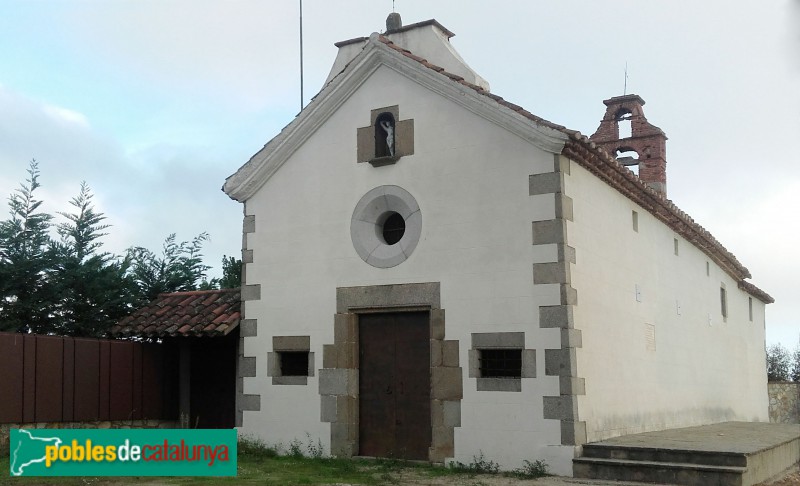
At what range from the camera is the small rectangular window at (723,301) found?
66.5ft

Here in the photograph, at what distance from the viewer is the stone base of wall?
1140cm

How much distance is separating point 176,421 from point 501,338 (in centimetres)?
595

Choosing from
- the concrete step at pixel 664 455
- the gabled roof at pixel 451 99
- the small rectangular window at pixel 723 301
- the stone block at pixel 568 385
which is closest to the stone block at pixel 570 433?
the concrete step at pixel 664 455

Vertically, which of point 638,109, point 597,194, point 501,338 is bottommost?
point 501,338

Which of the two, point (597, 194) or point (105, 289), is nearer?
point (597, 194)

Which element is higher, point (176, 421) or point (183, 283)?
point (183, 283)

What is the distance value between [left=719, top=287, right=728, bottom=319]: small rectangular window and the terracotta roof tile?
0.59 metres

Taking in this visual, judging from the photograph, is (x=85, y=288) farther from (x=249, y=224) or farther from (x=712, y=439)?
(x=712, y=439)

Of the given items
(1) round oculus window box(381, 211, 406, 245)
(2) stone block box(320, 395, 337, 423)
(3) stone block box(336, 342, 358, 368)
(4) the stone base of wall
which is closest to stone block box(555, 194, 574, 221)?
(1) round oculus window box(381, 211, 406, 245)

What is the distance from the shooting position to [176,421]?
566 inches

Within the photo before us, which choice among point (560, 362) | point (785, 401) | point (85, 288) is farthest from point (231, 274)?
point (785, 401)

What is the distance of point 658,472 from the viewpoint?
10359mm

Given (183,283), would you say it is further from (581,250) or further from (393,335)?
(581,250)

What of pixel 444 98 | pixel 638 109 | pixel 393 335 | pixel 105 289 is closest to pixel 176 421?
pixel 105 289
